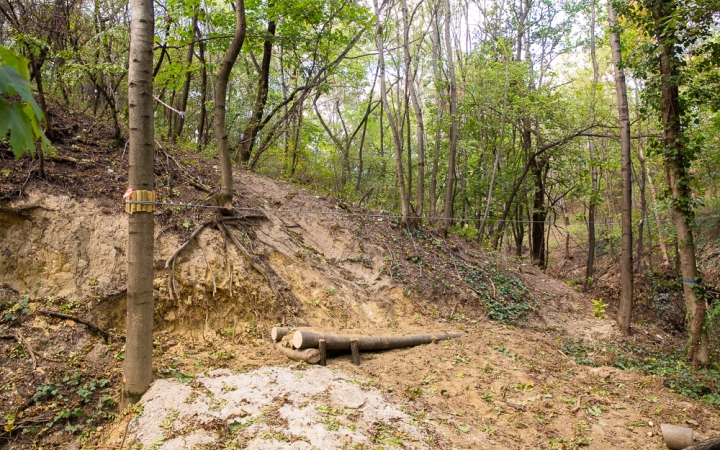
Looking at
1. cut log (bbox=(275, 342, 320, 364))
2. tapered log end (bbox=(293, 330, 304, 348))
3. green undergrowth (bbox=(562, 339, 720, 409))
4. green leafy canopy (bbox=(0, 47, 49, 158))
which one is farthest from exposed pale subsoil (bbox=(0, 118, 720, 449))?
green leafy canopy (bbox=(0, 47, 49, 158))

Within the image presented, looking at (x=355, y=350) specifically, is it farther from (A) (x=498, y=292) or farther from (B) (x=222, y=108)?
(A) (x=498, y=292)

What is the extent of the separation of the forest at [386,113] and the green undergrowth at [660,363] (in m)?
0.36

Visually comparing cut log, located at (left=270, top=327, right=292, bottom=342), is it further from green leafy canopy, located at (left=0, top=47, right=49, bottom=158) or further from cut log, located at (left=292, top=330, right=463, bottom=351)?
green leafy canopy, located at (left=0, top=47, right=49, bottom=158)

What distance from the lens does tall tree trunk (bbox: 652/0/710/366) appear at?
6.75m

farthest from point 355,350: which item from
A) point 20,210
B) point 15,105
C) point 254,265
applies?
point 15,105

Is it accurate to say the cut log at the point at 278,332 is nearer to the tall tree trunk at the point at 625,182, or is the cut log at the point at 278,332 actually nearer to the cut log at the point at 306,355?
the cut log at the point at 306,355

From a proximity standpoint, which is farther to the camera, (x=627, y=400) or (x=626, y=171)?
(x=626, y=171)

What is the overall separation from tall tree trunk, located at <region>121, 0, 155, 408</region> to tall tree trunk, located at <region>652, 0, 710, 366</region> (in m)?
7.12

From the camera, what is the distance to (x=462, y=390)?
16.3ft

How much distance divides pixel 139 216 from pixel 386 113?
6946mm

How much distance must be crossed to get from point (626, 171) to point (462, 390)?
5.84 metres

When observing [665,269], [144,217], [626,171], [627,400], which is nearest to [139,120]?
[144,217]

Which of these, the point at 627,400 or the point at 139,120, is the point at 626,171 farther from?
the point at 139,120

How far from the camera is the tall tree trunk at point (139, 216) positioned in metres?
3.88
